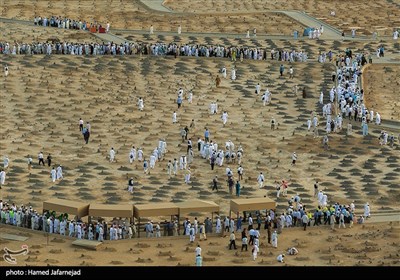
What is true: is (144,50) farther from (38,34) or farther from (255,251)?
(255,251)

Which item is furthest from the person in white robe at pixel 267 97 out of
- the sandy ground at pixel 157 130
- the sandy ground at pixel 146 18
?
the sandy ground at pixel 146 18

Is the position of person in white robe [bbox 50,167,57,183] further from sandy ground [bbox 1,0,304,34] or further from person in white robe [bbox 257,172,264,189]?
sandy ground [bbox 1,0,304,34]

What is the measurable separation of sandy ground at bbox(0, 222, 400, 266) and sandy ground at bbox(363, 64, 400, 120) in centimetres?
2688

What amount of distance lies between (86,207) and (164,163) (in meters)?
14.2

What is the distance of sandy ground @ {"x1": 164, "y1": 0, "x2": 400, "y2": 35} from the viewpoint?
125438 millimetres

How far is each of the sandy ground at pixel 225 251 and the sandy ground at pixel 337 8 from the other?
190 feet

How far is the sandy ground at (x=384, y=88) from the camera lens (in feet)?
311

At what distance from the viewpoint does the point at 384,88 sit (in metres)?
101

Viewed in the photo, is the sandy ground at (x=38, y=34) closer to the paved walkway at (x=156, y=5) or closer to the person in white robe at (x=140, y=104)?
the paved walkway at (x=156, y=5)

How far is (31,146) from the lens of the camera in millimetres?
83875

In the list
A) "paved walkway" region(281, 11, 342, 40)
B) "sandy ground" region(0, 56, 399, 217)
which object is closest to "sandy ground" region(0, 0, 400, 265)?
"sandy ground" region(0, 56, 399, 217)

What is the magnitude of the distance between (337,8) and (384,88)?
36.4 metres
